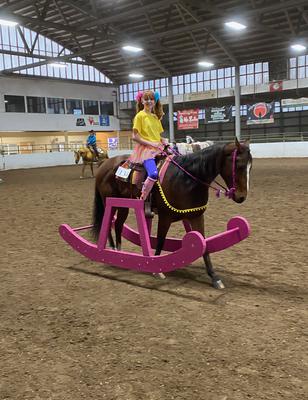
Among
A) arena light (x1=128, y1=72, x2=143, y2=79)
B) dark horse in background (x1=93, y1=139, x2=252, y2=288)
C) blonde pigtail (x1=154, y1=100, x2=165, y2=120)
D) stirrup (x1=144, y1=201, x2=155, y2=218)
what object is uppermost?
arena light (x1=128, y1=72, x2=143, y2=79)

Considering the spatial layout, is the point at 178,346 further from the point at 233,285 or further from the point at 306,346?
the point at 233,285

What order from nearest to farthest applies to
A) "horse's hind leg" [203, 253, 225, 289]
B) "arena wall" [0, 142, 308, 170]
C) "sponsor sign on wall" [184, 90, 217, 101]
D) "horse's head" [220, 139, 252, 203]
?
"horse's head" [220, 139, 252, 203]
"horse's hind leg" [203, 253, 225, 289]
"arena wall" [0, 142, 308, 170]
"sponsor sign on wall" [184, 90, 217, 101]

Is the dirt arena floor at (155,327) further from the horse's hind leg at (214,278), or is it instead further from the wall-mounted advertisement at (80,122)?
the wall-mounted advertisement at (80,122)

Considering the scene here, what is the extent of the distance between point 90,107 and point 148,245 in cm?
3891

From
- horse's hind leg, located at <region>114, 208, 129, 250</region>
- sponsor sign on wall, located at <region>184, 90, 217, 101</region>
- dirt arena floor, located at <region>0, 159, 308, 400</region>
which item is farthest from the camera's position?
sponsor sign on wall, located at <region>184, 90, 217, 101</region>

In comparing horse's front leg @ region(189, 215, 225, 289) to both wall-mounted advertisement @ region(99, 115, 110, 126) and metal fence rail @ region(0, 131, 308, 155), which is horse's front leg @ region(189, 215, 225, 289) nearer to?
metal fence rail @ region(0, 131, 308, 155)

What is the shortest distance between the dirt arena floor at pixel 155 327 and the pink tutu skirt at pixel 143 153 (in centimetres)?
138

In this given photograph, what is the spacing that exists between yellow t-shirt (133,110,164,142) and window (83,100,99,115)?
37985mm

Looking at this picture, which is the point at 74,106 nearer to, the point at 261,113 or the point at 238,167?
the point at 261,113

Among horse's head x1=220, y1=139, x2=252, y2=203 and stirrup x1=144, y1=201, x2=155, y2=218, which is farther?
stirrup x1=144, y1=201, x2=155, y2=218

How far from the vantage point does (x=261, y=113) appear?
33.8 meters

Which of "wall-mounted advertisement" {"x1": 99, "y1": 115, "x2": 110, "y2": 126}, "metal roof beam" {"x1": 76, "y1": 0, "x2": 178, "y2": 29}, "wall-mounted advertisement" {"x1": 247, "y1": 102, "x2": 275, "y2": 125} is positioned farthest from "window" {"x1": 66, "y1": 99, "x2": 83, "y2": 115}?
"wall-mounted advertisement" {"x1": 247, "y1": 102, "x2": 275, "y2": 125}

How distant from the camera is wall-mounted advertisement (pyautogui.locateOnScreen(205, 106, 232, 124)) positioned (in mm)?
35781

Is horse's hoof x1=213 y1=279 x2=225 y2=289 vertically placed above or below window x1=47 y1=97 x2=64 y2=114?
below
